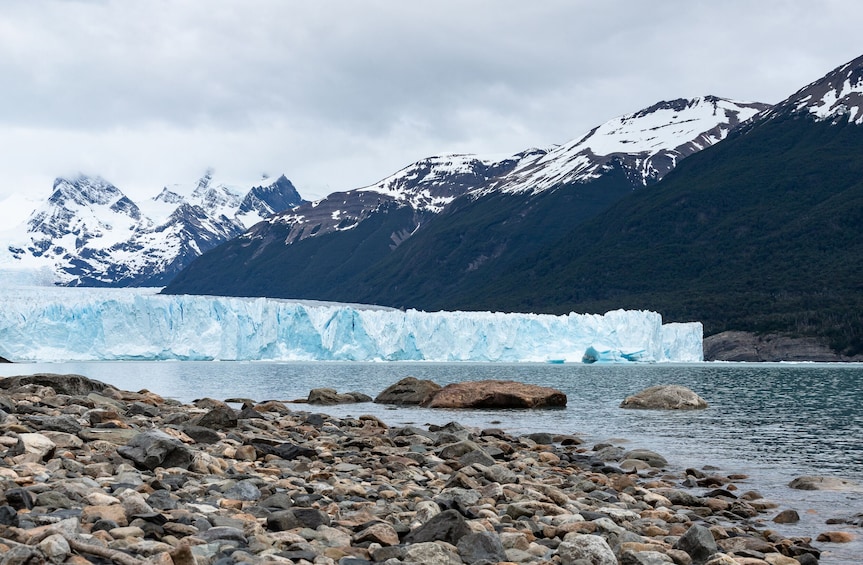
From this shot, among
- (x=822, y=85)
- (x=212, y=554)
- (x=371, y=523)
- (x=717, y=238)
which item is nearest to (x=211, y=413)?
(x=371, y=523)

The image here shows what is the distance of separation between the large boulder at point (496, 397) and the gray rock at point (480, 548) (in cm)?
2414

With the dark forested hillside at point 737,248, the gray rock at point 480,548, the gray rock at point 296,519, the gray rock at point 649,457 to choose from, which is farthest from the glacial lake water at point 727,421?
the dark forested hillside at point 737,248

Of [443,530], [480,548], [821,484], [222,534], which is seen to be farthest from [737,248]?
[222,534]

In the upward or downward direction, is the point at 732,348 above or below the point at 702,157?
below

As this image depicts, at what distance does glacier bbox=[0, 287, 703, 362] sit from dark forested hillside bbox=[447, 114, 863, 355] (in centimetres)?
2925

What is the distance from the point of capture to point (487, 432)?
20641 millimetres

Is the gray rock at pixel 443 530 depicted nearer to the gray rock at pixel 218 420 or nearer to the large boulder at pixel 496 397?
the gray rock at pixel 218 420

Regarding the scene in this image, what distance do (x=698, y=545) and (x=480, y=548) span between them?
2.36 meters

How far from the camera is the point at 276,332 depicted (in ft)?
225

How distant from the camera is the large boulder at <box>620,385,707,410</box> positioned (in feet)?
103

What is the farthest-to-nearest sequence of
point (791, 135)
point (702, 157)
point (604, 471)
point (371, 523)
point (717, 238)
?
point (702, 157) < point (791, 135) < point (717, 238) < point (604, 471) < point (371, 523)

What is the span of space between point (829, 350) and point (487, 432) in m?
73.2

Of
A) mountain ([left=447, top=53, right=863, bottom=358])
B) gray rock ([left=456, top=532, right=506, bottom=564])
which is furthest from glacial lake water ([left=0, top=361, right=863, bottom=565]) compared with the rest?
mountain ([left=447, top=53, right=863, bottom=358])

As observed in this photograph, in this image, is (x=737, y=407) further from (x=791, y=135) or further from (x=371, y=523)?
(x=791, y=135)
